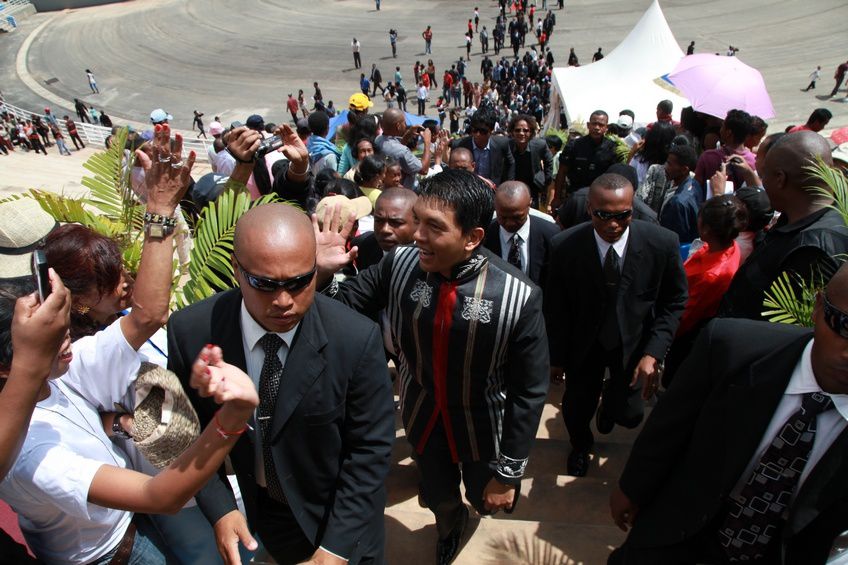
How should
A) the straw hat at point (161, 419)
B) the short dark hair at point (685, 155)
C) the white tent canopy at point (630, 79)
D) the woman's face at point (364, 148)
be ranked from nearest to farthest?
the straw hat at point (161, 419) → the short dark hair at point (685, 155) → the woman's face at point (364, 148) → the white tent canopy at point (630, 79)

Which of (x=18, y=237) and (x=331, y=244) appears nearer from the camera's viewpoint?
(x=18, y=237)

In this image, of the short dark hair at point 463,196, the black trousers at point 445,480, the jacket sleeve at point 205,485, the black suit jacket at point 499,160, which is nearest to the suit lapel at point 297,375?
the jacket sleeve at point 205,485

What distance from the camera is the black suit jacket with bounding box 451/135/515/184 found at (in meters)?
7.74

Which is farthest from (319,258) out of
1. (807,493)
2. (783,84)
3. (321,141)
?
(783,84)

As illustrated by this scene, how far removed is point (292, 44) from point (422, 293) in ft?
131

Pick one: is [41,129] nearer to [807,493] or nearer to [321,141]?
[321,141]

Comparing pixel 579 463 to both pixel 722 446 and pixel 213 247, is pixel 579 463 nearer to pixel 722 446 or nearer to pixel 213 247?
pixel 722 446

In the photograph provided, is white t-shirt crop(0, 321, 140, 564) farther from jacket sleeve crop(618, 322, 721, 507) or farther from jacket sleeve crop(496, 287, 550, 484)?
jacket sleeve crop(618, 322, 721, 507)

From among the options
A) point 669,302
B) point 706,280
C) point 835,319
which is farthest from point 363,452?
point 706,280

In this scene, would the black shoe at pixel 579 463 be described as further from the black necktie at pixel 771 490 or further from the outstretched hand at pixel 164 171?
the outstretched hand at pixel 164 171

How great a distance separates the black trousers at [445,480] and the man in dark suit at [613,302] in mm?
1128

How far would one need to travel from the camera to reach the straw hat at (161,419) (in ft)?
7.09

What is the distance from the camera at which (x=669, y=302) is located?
3.97m

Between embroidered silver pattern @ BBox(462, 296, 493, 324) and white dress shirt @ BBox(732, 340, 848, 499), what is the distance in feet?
4.31
